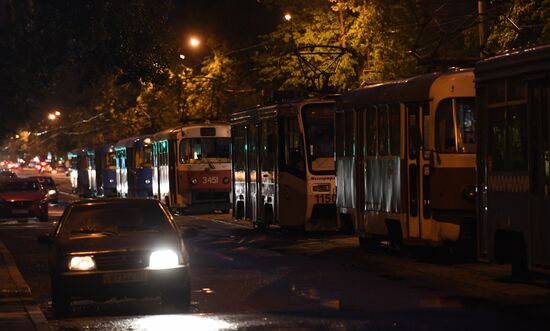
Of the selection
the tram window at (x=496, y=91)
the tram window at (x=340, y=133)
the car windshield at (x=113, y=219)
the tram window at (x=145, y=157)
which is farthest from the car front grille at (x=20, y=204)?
the tram window at (x=496, y=91)

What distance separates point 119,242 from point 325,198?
14628 millimetres

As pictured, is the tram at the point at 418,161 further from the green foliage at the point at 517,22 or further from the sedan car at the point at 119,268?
the sedan car at the point at 119,268

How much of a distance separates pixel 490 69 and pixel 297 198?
13.5m

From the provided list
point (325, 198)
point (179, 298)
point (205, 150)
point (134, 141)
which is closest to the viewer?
point (179, 298)

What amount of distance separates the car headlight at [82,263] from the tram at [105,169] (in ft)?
164

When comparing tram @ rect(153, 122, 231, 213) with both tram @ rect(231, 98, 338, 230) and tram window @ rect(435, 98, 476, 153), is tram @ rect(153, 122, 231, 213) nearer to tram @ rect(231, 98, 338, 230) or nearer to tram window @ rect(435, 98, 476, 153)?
tram @ rect(231, 98, 338, 230)

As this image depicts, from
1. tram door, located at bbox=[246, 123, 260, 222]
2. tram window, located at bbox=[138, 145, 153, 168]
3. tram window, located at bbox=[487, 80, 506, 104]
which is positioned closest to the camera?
tram window, located at bbox=[487, 80, 506, 104]

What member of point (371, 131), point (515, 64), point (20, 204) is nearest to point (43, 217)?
point (20, 204)

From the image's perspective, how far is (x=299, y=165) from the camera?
100.0 feet

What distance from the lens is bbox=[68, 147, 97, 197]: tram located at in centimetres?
7225

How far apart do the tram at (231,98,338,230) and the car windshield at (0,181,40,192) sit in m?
16.0

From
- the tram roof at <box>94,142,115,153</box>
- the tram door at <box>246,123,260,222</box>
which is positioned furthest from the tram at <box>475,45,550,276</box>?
the tram roof at <box>94,142,115,153</box>

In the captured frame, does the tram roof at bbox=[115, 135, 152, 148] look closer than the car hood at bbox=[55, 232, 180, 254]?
No

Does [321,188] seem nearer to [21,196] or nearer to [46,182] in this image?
[21,196]
